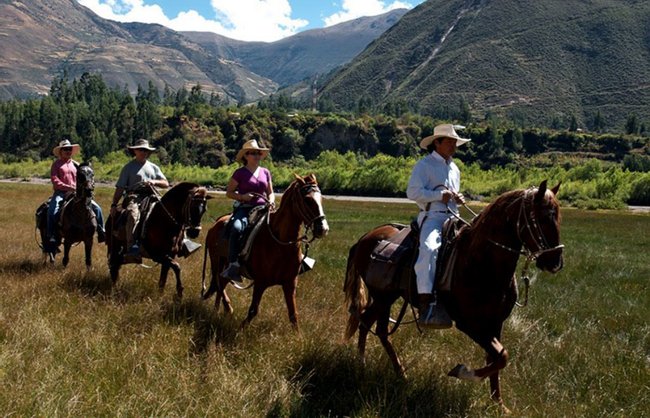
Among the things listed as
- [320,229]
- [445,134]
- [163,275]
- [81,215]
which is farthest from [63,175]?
[445,134]

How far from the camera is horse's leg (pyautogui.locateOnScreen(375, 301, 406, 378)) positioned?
292 inches

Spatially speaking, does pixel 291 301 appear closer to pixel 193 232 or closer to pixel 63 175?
pixel 193 232

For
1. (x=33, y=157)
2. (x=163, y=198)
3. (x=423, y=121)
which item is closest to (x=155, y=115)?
(x=33, y=157)

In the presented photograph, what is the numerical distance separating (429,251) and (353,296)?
2.09 metres

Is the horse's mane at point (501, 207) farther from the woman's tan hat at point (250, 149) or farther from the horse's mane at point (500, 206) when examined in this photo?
the woman's tan hat at point (250, 149)

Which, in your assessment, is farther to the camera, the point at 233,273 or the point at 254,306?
the point at 233,273

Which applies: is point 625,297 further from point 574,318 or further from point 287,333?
point 287,333

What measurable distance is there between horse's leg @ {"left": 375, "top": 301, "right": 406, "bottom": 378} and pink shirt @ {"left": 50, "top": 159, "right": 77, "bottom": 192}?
9.33m

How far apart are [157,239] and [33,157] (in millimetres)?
150369

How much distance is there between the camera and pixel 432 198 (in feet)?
23.9

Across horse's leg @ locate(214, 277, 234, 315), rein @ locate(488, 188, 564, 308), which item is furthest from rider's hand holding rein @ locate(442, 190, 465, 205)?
horse's leg @ locate(214, 277, 234, 315)

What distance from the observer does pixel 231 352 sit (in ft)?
24.6

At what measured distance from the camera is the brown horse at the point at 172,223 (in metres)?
11.1

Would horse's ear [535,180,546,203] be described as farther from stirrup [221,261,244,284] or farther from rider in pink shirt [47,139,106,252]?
rider in pink shirt [47,139,106,252]
